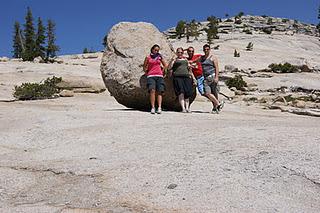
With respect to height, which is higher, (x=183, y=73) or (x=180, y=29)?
(x=180, y=29)

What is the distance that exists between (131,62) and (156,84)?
1390 millimetres

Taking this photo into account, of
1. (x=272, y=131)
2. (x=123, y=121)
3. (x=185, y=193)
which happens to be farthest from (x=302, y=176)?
(x=123, y=121)

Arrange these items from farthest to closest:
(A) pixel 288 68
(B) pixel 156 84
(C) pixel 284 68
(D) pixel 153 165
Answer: (A) pixel 288 68 < (C) pixel 284 68 < (B) pixel 156 84 < (D) pixel 153 165

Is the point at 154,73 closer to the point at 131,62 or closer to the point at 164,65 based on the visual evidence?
the point at 164,65

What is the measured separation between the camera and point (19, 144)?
8.34 metres

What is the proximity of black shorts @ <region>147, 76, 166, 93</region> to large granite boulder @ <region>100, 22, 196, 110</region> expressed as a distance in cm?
89

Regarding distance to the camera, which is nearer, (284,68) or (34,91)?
(34,91)

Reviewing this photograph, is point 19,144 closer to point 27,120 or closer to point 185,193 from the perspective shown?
point 27,120

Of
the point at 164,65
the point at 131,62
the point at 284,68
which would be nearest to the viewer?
the point at 164,65

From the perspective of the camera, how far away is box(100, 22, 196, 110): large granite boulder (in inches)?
480

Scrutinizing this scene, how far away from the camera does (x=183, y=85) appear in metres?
11.6

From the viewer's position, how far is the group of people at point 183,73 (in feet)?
36.9

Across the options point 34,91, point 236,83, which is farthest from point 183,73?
point 236,83

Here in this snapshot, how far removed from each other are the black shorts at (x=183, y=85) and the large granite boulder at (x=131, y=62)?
2.14 ft
